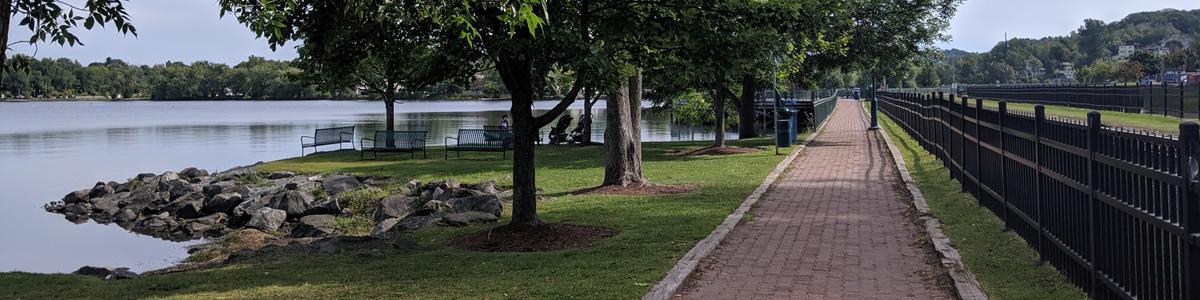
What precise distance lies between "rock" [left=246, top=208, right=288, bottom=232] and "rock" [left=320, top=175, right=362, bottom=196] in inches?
74.2

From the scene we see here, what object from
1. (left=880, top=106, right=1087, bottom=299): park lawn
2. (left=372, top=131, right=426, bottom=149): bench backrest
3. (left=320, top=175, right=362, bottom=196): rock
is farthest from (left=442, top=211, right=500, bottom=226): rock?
(left=372, top=131, right=426, bottom=149): bench backrest

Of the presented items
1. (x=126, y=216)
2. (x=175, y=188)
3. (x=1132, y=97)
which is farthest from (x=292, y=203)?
(x=1132, y=97)

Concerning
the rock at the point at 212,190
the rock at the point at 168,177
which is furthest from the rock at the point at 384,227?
the rock at the point at 168,177

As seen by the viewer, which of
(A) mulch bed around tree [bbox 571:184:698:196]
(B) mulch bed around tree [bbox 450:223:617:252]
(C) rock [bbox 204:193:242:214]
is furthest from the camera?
(C) rock [bbox 204:193:242:214]

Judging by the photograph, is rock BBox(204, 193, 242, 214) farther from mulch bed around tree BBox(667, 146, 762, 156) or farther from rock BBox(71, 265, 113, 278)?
mulch bed around tree BBox(667, 146, 762, 156)

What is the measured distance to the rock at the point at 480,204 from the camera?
1398 centimetres

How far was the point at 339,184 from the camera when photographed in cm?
2092

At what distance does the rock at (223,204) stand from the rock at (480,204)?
7401 mm

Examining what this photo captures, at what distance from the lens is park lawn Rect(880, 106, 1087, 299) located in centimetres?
746

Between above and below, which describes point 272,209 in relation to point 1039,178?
below

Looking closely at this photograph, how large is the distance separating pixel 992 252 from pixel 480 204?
23.9ft

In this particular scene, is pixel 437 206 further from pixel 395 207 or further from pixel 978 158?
pixel 978 158

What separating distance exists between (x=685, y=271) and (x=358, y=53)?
4657mm

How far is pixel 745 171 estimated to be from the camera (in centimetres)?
1995
